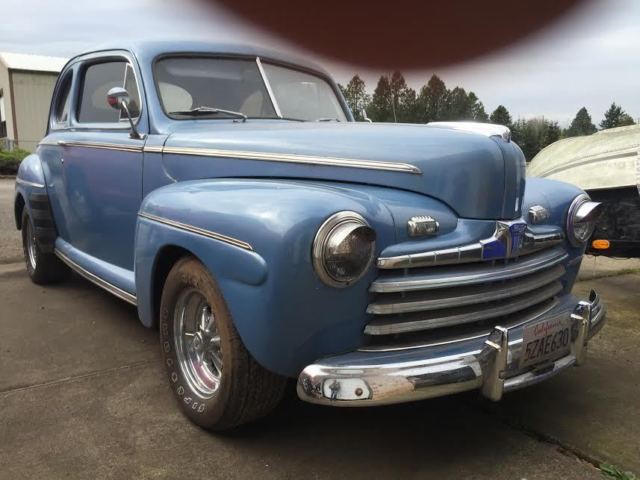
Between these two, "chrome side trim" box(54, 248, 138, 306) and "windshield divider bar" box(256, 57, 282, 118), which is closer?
"chrome side trim" box(54, 248, 138, 306)

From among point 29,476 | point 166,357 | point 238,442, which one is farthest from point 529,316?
point 29,476

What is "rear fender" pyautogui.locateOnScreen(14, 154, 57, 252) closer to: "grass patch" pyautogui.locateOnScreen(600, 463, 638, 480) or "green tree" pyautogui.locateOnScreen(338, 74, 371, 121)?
"green tree" pyautogui.locateOnScreen(338, 74, 371, 121)

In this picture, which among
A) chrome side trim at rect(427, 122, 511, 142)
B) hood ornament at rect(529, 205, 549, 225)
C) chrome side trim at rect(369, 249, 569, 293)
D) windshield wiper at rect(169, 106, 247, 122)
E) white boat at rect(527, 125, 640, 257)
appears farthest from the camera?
white boat at rect(527, 125, 640, 257)

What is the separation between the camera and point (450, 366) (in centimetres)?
197

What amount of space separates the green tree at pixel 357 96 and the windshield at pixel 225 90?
0.23 metres

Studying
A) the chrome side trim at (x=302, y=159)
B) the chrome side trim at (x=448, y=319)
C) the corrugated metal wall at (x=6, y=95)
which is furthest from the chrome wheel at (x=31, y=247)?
the corrugated metal wall at (x=6, y=95)

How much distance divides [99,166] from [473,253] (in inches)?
90.9

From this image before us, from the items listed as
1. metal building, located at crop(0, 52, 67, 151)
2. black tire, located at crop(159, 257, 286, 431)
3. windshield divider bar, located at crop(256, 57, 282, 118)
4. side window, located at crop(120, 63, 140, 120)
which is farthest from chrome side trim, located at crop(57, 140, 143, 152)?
metal building, located at crop(0, 52, 67, 151)

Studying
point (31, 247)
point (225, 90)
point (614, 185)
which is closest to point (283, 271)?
point (225, 90)

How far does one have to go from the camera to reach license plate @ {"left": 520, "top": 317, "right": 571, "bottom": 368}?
2133 mm

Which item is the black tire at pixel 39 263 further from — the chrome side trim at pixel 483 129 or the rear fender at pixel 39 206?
the chrome side trim at pixel 483 129

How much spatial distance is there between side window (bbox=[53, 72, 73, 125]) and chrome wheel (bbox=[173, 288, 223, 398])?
2349 millimetres

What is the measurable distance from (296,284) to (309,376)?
0.30 m

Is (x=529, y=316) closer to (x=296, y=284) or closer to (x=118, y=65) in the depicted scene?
(x=296, y=284)
